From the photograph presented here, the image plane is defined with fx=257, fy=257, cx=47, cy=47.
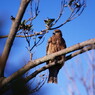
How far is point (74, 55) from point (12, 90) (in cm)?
188

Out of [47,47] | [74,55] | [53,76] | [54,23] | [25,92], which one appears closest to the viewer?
[25,92]

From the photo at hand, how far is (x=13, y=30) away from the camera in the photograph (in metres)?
3.25

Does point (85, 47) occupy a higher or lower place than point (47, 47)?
lower

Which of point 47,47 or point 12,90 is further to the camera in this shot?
point 47,47

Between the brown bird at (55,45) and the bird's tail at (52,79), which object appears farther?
the brown bird at (55,45)

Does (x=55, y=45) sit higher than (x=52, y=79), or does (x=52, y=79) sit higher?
(x=55, y=45)

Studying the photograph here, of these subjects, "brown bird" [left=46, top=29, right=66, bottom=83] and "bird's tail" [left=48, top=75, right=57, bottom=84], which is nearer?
"bird's tail" [left=48, top=75, right=57, bottom=84]

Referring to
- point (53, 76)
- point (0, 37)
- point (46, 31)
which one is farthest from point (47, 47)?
point (0, 37)

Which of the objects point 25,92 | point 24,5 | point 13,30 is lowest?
point 25,92

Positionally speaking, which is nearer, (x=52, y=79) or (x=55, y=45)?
(x=52, y=79)

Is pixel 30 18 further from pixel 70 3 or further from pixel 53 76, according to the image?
pixel 53 76

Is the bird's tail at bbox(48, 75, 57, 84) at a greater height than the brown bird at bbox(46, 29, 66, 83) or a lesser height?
lesser

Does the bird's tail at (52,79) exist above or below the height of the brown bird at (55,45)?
below

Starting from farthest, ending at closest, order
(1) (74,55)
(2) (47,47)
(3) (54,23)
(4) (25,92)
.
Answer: (2) (47,47) → (3) (54,23) → (1) (74,55) → (4) (25,92)
